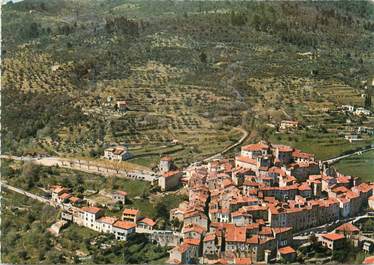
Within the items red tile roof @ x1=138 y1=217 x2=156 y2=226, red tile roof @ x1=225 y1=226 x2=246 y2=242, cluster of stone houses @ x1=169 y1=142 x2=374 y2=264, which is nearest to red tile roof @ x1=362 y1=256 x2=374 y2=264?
cluster of stone houses @ x1=169 y1=142 x2=374 y2=264

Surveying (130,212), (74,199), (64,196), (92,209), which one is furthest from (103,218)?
(64,196)

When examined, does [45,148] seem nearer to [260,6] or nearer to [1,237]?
[1,237]

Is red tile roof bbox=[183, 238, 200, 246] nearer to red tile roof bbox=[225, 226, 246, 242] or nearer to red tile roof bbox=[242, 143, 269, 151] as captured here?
red tile roof bbox=[225, 226, 246, 242]

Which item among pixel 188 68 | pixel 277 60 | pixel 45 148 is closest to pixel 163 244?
pixel 45 148

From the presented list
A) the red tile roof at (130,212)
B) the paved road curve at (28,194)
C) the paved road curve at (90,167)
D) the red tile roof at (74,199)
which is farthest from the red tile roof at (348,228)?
the paved road curve at (28,194)

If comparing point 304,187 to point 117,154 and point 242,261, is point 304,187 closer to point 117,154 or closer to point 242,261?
point 242,261

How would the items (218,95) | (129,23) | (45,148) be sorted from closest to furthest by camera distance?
1. (45,148)
2. (218,95)
3. (129,23)

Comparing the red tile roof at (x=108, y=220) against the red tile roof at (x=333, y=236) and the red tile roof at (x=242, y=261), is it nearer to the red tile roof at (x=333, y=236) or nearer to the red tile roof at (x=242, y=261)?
the red tile roof at (x=242, y=261)
